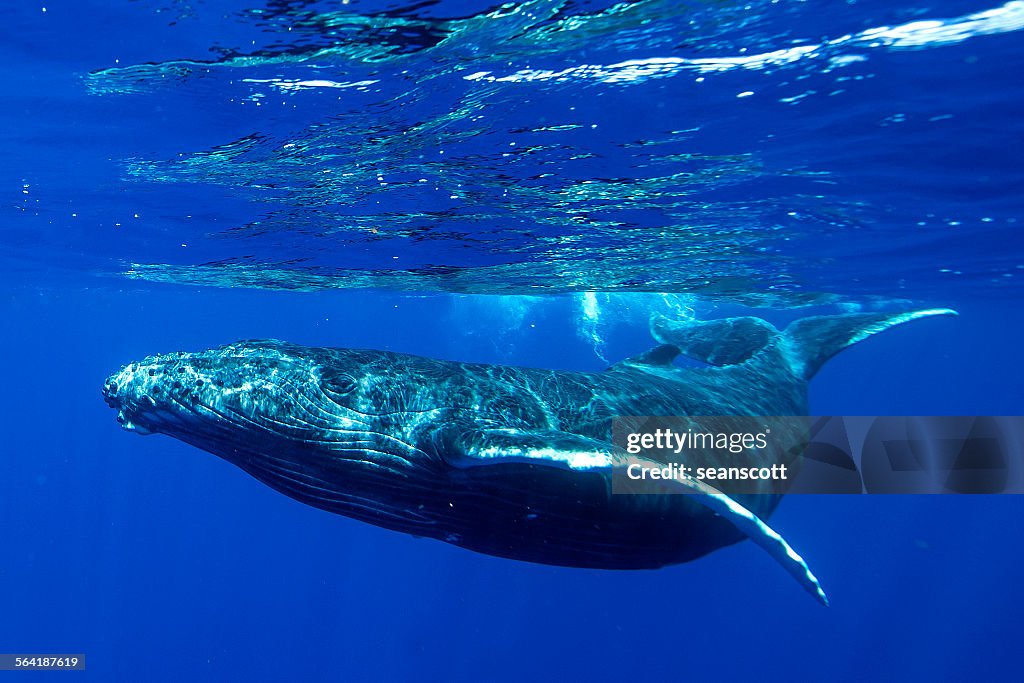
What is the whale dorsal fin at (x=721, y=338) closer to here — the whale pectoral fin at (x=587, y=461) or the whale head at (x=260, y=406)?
the whale pectoral fin at (x=587, y=461)

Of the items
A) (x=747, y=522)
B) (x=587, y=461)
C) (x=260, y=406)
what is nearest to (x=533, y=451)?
(x=587, y=461)

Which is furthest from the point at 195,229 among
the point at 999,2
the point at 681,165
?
the point at 999,2

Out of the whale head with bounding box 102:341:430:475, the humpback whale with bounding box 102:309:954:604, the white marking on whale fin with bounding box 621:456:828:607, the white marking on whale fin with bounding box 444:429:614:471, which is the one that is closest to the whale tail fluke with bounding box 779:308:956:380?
the humpback whale with bounding box 102:309:954:604

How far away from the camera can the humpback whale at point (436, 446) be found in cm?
603

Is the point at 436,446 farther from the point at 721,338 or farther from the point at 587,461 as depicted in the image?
the point at 721,338

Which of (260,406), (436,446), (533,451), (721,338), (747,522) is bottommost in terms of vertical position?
(721,338)

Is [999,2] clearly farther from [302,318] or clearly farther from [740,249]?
[302,318]

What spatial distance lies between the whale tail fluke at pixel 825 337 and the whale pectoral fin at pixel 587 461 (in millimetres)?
6126

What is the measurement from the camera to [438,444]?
20.1 feet

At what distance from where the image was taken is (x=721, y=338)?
12703 mm

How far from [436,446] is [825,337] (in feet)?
28.2

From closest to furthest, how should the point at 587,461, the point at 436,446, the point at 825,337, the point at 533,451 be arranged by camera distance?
the point at 587,461
the point at 533,451
the point at 436,446
the point at 825,337

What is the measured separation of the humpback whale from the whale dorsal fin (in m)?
4.78

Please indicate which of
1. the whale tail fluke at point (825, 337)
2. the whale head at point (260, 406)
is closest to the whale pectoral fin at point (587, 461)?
the whale head at point (260, 406)
